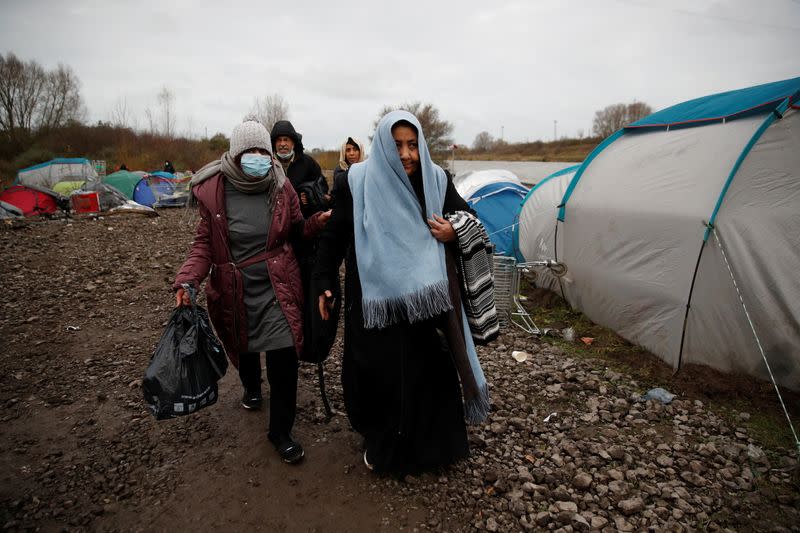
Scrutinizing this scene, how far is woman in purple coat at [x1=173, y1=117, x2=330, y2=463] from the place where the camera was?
2602mm

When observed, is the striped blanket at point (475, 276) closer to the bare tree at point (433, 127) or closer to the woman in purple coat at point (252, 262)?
the woman in purple coat at point (252, 262)

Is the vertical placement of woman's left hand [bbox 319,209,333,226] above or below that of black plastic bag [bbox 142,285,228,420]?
above

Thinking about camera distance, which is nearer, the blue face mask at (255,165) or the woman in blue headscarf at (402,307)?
the woman in blue headscarf at (402,307)

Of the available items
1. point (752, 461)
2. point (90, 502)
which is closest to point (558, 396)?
point (752, 461)

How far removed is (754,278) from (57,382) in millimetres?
5864

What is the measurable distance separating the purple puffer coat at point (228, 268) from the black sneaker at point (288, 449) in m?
0.58

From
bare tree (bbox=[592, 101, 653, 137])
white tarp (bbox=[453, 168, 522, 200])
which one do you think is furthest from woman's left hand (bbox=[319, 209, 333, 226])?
bare tree (bbox=[592, 101, 653, 137])

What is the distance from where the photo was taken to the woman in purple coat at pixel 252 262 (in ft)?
8.54

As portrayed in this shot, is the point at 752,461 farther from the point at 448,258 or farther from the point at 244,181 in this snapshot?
the point at 244,181

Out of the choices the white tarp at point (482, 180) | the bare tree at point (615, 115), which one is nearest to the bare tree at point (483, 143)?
the bare tree at point (615, 115)

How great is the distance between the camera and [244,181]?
2.64 metres

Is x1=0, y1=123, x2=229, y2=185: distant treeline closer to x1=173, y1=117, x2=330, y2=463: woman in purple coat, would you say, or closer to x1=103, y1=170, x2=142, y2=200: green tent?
x1=103, y1=170, x2=142, y2=200: green tent

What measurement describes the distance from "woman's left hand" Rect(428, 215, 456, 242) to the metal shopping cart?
2.62 m

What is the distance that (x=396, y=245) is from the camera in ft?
7.05
